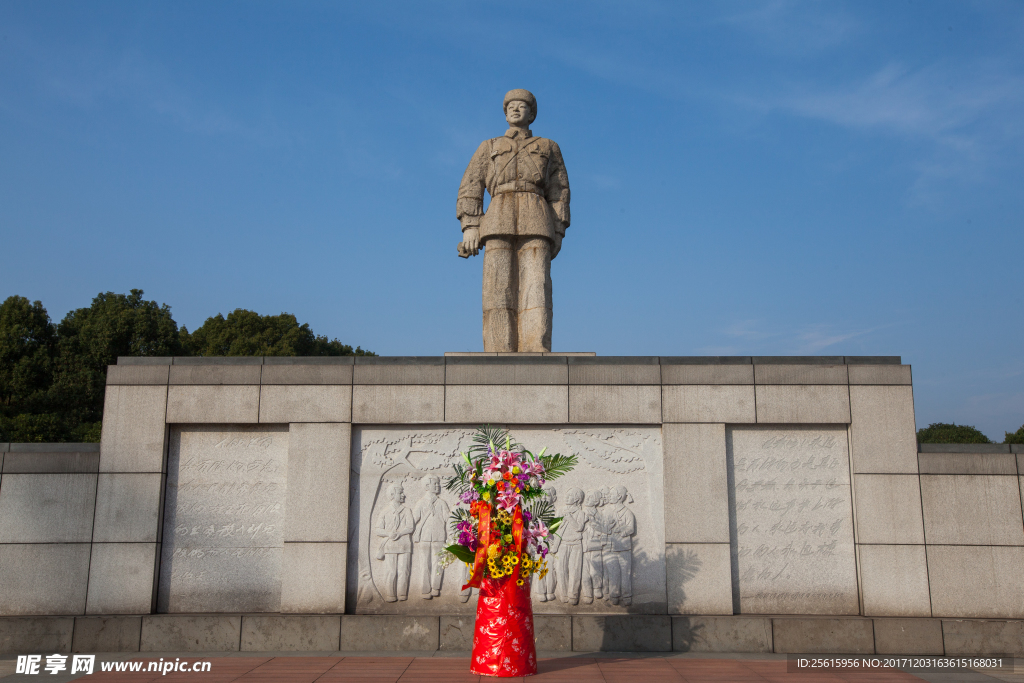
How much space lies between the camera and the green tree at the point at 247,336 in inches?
1321

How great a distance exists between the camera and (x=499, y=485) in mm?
5801

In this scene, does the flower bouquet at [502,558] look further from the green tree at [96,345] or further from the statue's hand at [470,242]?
the green tree at [96,345]

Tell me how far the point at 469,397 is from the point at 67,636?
4.51 meters

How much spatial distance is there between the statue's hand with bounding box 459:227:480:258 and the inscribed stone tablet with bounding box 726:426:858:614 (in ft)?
12.7

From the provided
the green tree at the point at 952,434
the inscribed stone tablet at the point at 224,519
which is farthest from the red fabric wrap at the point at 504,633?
the green tree at the point at 952,434

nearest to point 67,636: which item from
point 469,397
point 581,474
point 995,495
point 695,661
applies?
point 469,397

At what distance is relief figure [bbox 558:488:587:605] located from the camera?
729 cm

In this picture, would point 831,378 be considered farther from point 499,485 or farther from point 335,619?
point 335,619

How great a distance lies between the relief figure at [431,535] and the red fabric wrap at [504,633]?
1568 millimetres

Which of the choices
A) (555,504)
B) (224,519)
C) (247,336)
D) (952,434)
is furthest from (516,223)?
(247,336)

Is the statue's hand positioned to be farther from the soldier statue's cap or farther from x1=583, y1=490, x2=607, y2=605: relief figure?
x1=583, y1=490, x2=607, y2=605: relief figure

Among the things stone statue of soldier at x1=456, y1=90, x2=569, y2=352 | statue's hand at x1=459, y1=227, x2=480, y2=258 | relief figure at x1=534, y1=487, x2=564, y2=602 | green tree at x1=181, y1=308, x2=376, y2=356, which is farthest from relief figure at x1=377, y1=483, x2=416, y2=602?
green tree at x1=181, y1=308, x2=376, y2=356

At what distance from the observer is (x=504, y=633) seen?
568 centimetres
